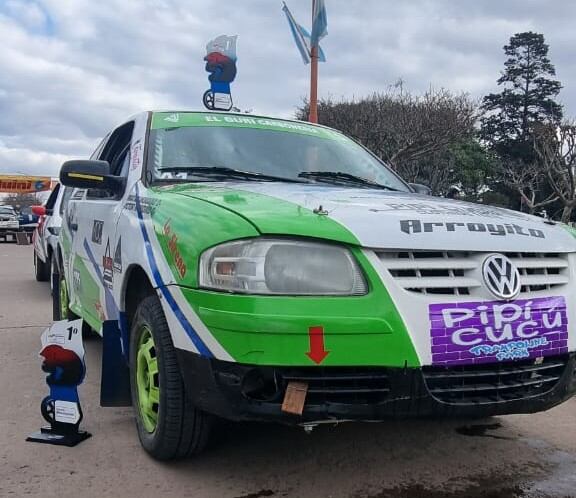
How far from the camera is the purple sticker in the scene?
232 centimetres

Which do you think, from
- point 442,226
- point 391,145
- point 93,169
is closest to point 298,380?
point 442,226

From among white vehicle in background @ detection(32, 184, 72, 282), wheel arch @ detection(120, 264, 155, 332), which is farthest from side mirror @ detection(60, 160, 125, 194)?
white vehicle in background @ detection(32, 184, 72, 282)

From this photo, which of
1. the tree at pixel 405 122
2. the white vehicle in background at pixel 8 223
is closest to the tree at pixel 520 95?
the tree at pixel 405 122

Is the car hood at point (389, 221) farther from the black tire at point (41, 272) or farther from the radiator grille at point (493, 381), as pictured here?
the black tire at point (41, 272)

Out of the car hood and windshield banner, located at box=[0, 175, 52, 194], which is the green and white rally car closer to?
the car hood

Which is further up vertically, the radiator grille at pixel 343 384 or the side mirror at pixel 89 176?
the side mirror at pixel 89 176

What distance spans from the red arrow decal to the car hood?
1.15ft

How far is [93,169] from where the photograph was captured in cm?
350

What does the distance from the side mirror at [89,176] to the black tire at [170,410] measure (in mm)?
928

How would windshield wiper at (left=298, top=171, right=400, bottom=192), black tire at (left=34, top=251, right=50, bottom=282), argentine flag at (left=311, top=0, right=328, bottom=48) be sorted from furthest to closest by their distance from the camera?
argentine flag at (left=311, top=0, right=328, bottom=48)
black tire at (left=34, top=251, right=50, bottom=282)
windshield wiper at (left=298, top=171, right=400, bottom=192)

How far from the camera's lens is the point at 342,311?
2268 mm

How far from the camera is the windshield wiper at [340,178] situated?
3.75 meters

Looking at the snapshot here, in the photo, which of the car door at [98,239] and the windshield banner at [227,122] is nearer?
the car door at [98,239]

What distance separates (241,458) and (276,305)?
105cm
